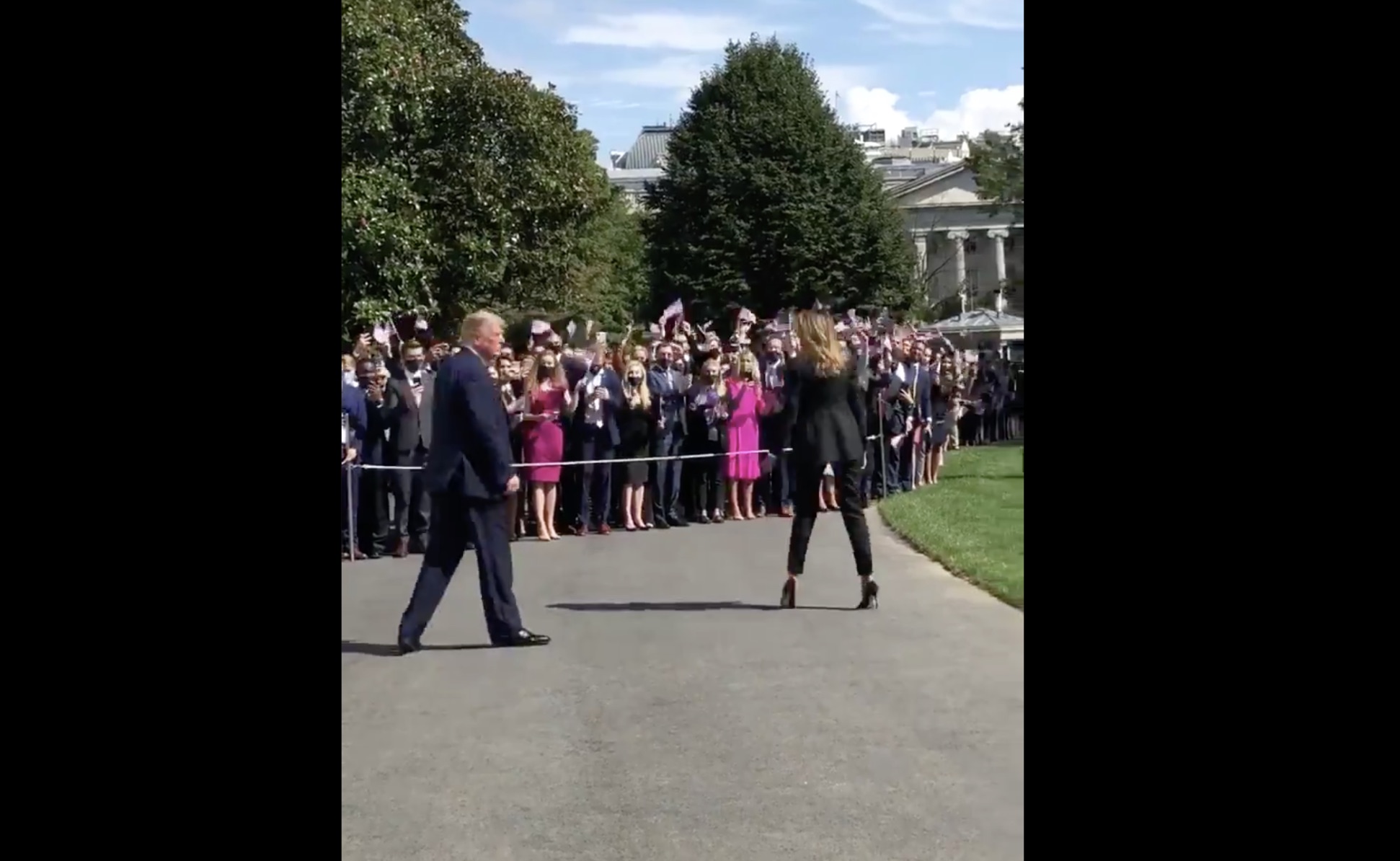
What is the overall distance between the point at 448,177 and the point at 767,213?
16140mm

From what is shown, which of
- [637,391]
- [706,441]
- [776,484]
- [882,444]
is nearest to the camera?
[637,391]

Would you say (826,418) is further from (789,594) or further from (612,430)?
(612,430)

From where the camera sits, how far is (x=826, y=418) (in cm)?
1150

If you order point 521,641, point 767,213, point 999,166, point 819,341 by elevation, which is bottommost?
point 521,641

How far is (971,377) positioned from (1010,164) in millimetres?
7945

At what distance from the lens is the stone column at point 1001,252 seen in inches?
1732

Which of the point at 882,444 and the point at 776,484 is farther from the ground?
the point at 882,444

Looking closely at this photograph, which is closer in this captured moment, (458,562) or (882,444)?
(458,562)

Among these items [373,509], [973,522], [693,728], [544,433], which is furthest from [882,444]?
[693,728]

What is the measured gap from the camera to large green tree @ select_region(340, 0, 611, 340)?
27.5m

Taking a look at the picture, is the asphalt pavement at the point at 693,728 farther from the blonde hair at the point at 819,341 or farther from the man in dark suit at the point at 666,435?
the man in dark suit at the point at 666,435

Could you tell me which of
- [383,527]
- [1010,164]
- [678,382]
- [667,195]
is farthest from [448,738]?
[667,195]
